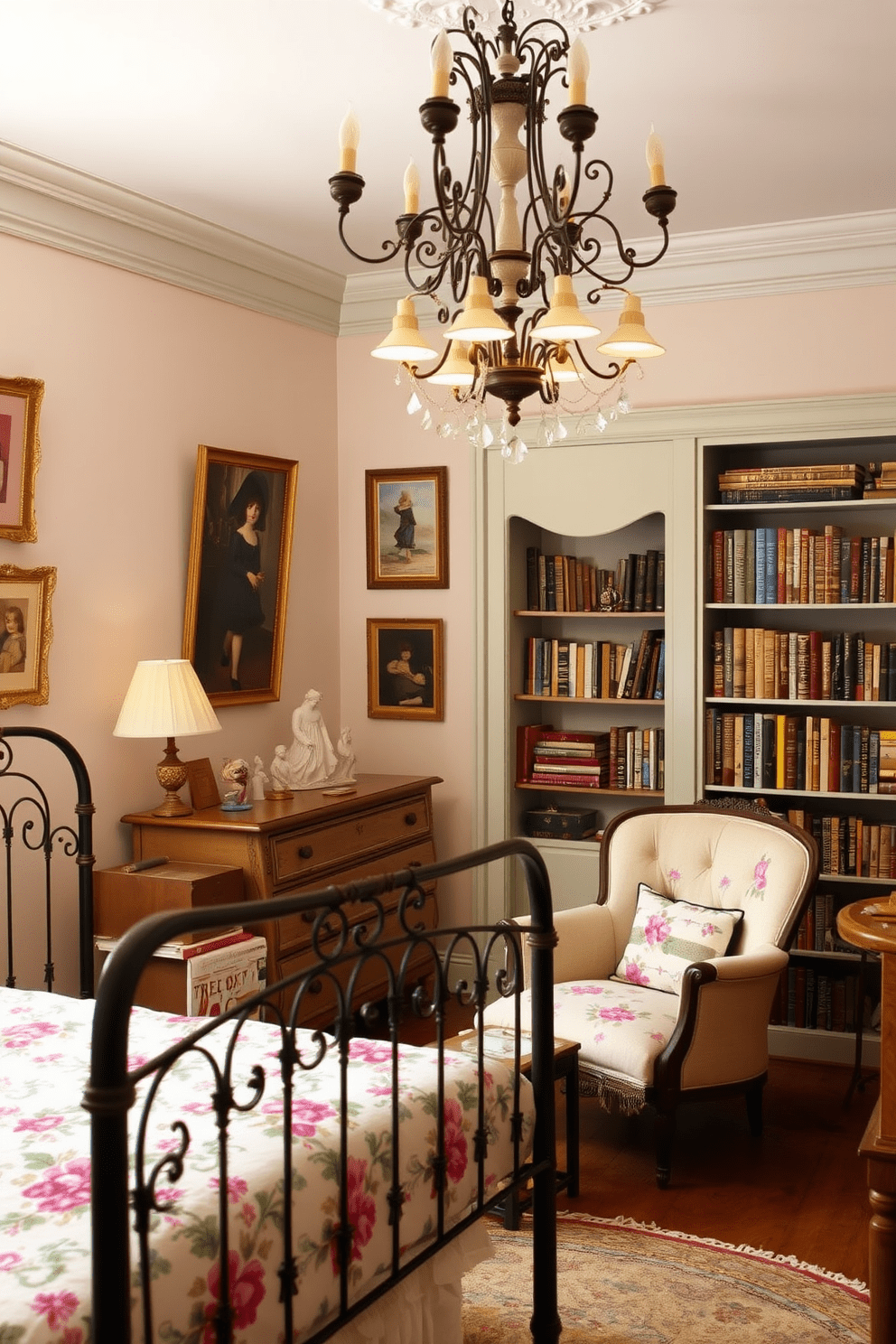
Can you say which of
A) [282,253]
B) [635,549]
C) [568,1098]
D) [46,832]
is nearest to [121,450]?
[282,253]

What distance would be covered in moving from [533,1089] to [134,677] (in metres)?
2.14

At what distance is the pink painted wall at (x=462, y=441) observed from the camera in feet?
15.4

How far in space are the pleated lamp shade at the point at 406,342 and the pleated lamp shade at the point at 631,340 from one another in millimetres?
367

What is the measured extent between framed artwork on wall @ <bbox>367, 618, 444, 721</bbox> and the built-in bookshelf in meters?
1.17

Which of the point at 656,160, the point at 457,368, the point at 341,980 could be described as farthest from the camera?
the point at 341,980

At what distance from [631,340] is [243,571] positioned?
262 cm

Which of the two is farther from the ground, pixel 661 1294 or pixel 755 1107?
pixel 755 1107

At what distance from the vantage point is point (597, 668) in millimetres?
5219

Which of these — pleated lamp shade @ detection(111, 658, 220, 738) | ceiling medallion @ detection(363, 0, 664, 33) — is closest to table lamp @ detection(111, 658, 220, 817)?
pleated lamp shade @ detection(111, 658, 220, 738)

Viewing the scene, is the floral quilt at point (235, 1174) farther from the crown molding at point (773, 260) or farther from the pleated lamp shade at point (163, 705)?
the crown molding at point (773, 260)

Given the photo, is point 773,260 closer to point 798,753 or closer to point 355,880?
point 798,753

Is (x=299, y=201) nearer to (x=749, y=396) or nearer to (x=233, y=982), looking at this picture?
(x=749, y=396)

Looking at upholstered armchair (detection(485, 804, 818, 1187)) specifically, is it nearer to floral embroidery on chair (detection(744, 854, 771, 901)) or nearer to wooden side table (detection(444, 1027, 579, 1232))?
floral embroidery on chair (detection(744, 854, 771, 901))

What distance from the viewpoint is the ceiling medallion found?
2.93 metres
